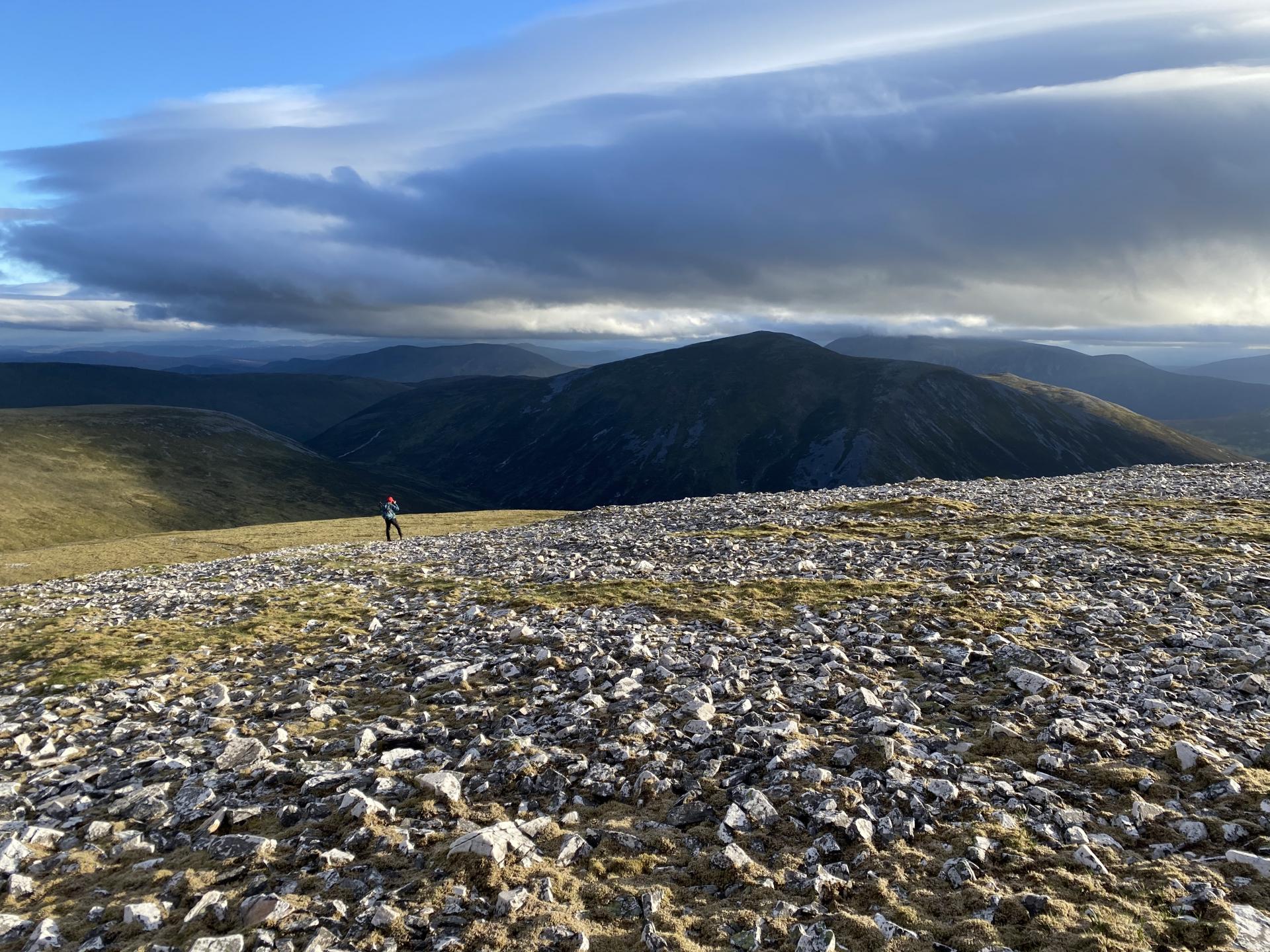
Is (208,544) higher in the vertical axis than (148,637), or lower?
lower

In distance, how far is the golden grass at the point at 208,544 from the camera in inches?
2071

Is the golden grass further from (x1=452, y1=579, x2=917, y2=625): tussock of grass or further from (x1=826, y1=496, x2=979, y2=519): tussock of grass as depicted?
(x1=452, y1=579, x2=917, y2=625): tussock of grass

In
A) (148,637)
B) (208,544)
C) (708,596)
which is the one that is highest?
(708,596)

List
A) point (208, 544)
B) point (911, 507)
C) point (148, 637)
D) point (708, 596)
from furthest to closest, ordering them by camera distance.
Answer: point (208, 544), point (911, 507), point (708, 596), point (148, 637)

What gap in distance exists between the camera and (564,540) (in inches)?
1421

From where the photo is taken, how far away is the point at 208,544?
60.9 m

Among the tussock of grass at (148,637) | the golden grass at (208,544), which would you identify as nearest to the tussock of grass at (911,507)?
the tussock of grass at (148,637)

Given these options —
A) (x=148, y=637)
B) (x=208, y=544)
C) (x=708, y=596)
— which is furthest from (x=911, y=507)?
(x=208, y=544)

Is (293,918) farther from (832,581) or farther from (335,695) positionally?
(832,581)

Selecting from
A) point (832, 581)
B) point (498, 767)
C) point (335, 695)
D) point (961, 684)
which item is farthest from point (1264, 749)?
point (335, 695)

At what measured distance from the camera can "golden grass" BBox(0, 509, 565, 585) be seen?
52594 mm

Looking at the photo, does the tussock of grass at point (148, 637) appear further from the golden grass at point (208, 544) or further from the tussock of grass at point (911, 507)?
the golden grass at point (208, 544)

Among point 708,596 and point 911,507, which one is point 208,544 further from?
point 911,507

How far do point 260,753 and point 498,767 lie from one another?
13.1 ft
